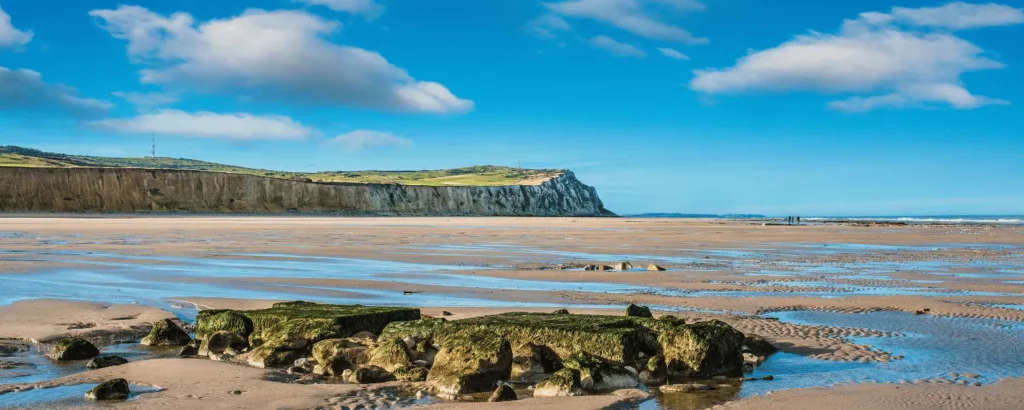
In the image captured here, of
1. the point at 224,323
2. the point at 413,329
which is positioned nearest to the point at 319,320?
the point at 413,329

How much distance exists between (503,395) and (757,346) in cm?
384

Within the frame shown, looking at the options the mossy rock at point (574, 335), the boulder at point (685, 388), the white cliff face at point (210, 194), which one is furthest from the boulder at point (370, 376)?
the white cliff face at point (210, 194)

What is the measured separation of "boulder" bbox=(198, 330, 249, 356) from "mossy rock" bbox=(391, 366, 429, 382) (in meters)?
2.64

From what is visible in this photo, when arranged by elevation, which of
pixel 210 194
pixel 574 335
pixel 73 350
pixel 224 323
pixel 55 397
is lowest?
pixel 55 397

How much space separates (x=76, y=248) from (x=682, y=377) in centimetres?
2610

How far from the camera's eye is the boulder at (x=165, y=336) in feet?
31.7

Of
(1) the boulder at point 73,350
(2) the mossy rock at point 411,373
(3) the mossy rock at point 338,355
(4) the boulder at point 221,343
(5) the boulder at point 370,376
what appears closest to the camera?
(5) the boulder at point 370,376

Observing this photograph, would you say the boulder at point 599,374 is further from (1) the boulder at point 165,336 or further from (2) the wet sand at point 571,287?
(1) the boulder at point 165,336

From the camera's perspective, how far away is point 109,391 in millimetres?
6816

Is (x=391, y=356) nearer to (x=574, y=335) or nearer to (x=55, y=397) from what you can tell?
(x=574, y=335)

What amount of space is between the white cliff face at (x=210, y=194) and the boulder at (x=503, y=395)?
10882 cm

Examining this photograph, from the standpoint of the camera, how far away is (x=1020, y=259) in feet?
88.3

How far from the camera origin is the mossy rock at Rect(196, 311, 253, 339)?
978 centimetres

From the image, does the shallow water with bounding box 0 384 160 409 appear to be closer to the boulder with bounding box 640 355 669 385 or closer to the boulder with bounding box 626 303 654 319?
the boulder with bounding box 640 355 669 385
